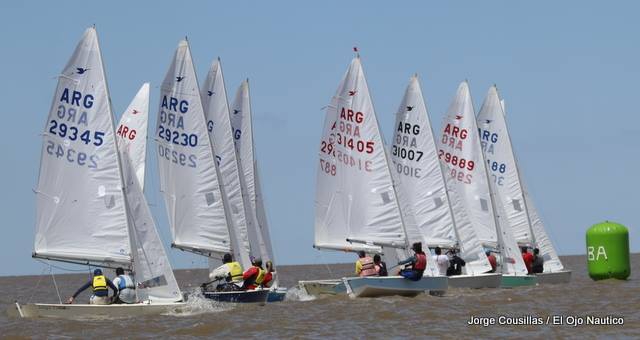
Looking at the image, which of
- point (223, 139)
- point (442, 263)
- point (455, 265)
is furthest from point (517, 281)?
point (223, 139)

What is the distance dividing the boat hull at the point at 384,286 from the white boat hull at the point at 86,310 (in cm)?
512

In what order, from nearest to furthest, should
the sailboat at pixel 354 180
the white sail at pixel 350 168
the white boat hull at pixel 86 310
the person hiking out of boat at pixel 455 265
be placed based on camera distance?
the white boat hull at pixel 86 310 < the sailboat at pixel 354 180 < the white sail at pixel 350 168 < the person hiking out of boat at pixel 455 265

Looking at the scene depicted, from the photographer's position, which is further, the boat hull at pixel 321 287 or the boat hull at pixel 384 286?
the boat hull at pixel 321 287

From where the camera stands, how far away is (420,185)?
39062 millimetres

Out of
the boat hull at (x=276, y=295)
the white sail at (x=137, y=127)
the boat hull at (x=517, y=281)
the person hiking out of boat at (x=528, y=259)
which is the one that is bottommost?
the boat hull at (x=276, y=295)

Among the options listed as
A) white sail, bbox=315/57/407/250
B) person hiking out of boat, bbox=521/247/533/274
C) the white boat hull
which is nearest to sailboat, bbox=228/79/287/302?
white sail, bbox=315/57/407/250

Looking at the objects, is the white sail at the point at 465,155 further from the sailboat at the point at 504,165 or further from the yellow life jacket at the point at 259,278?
the yellow life jacket at the point at 259,278

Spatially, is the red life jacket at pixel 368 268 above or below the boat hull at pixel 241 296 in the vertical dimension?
above

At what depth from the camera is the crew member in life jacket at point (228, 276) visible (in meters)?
31.5

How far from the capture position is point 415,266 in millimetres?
32500

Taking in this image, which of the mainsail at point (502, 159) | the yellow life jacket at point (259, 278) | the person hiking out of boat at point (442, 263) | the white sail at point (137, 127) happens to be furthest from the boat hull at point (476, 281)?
the white sail at point (137, 127)

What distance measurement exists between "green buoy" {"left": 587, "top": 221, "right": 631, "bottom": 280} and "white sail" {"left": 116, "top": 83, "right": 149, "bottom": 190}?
12380 millimetres

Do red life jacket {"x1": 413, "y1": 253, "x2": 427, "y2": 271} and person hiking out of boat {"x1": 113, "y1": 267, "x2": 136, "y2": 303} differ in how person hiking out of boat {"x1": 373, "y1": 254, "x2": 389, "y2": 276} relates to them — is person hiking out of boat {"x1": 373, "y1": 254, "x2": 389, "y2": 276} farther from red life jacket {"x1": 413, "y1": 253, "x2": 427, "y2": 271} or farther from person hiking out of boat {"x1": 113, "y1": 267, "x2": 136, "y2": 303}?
person hiking out of boat {"x1": 113, "y1": 267, "x2": 136, "y2": 303}

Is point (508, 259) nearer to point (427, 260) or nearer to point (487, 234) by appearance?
point (487, 234)
